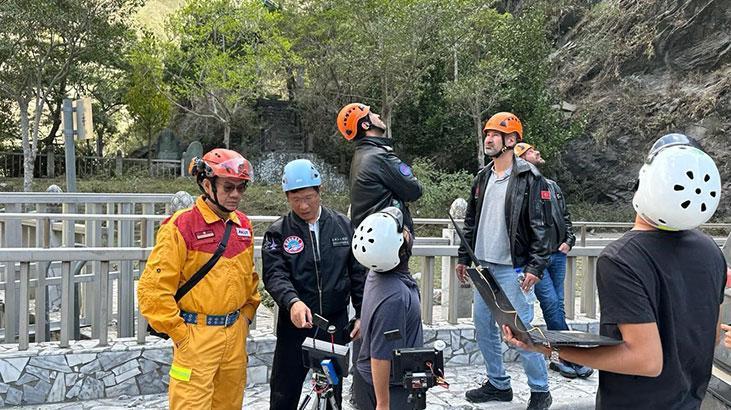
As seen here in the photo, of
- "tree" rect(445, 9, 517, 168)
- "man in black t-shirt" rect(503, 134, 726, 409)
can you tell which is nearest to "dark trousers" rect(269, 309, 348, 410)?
"man in black t-shirt" rect(503, 134, 726, 409)

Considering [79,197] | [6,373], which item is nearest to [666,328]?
[6,373]

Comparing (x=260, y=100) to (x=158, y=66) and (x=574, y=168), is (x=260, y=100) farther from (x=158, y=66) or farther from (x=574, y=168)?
(x=574, y=168)

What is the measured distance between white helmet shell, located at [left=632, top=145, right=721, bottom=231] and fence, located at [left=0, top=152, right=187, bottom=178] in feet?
79.8

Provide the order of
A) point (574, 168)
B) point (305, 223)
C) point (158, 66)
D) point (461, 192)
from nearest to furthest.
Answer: point (305, 223) → point (461, 192) → point (158, 66) → point (574, 168)

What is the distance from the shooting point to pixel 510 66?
69.2 feet

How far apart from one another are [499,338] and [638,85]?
22494 millimetres

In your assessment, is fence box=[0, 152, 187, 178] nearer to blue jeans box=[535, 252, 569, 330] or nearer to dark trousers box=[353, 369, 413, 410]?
blue jeans box=[535, 252, 569, 330]

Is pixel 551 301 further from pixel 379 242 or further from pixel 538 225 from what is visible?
pixel 379 242

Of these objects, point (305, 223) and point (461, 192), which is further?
point (461, 192)

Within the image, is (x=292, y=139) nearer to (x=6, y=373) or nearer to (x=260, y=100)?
(x=260, y=100)

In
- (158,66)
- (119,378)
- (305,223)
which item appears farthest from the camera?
(158,66)

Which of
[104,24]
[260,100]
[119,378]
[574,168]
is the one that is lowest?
[119,378]

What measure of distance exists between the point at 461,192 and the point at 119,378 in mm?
17642

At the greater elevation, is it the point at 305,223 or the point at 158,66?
the point at 158,66
